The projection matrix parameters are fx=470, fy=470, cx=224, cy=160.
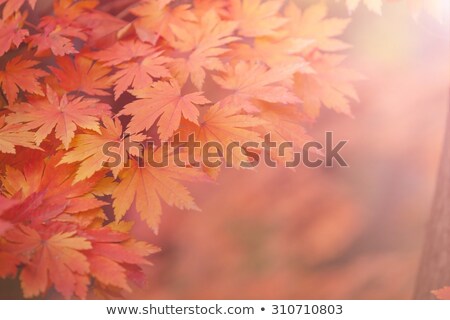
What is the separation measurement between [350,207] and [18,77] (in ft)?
2.37

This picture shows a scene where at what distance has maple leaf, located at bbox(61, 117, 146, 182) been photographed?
0.77 metres

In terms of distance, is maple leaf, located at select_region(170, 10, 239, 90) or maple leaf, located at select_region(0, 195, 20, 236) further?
maple leaf, located at select_region(170, 10, 239, 90)

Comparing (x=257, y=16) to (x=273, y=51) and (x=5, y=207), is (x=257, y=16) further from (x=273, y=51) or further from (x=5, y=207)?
(x=5, y=207)

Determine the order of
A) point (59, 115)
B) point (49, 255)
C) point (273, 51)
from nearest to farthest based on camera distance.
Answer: point (49, 255), point (59, 115), point (273, 51)

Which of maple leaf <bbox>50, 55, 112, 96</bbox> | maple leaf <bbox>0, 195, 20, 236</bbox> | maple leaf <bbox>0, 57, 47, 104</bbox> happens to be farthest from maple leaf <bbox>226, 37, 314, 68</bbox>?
maple leaf <bbox>0, 195, 20, 236</bbox>

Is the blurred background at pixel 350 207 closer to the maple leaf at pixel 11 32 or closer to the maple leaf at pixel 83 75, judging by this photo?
the maple leaf at pixel 83 75

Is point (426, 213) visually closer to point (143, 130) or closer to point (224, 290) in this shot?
point (224, 290)

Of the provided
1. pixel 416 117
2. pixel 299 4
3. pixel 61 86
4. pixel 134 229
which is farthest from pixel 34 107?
pixel 416 117

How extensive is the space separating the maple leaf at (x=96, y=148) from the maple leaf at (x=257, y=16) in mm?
329

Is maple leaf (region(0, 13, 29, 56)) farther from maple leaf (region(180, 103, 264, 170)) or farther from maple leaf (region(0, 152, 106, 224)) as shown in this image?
maple leaf (region(180, 103, 264, 170))

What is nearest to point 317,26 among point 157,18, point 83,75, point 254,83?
point 254,83

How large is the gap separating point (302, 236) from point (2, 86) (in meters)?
0.67

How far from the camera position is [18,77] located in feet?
2.91

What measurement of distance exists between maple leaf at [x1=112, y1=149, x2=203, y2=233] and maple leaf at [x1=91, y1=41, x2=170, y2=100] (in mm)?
162
